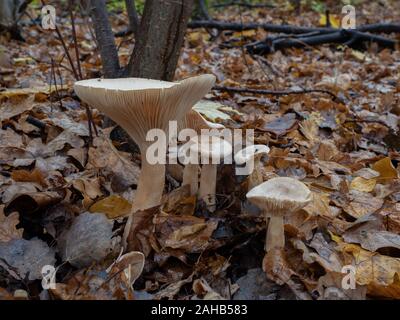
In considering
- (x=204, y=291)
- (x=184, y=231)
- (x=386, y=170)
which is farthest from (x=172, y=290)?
(x=386, y=170)

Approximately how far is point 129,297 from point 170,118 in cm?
78

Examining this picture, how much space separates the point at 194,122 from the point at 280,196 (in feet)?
2.55

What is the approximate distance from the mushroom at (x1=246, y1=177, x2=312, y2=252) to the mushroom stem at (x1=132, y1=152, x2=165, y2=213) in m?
0.48

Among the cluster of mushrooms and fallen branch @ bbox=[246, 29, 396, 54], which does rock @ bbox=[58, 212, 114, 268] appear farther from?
fallen branch @ bbox=[246, 29, 396, 54]

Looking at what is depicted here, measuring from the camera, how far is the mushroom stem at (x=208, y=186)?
200 centimetres

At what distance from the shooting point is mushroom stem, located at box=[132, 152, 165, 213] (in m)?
1.93

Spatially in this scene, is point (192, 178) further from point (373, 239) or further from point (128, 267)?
point (373, 239)

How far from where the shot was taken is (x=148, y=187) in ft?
6.36

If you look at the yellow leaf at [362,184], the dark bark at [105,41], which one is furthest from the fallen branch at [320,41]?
the yellow leaf at [362,184]

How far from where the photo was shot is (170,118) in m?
1.88
